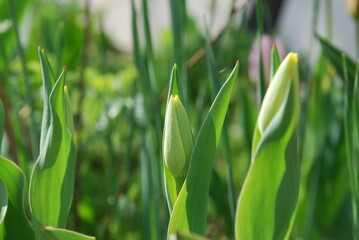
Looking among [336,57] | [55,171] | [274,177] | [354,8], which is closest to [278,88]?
[274,177]

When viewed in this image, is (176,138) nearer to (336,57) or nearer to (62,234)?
(62,234)

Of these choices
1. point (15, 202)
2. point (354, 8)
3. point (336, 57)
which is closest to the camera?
point (15, 202)

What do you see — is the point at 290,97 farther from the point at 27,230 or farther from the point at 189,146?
the point at 27,230

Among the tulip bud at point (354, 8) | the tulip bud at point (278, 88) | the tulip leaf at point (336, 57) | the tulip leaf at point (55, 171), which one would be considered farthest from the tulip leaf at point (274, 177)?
the tulip bud at point (354, 8)

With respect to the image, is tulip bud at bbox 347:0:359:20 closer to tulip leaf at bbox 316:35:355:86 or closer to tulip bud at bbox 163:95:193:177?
tulip leaf at bbox 316:35:355:86

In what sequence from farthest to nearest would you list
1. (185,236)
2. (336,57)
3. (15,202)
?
(336,57)
(15,202)
(185,236)

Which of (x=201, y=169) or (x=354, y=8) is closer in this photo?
(x=201, y=169)
